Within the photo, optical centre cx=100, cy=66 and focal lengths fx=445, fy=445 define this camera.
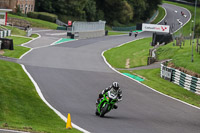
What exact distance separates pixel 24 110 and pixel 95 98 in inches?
227

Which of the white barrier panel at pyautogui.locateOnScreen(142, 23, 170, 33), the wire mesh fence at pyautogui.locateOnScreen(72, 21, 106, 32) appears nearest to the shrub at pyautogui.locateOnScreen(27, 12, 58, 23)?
the wire mesh fence at pyautogui.locateOnScreen(72, 21, 106, 32)

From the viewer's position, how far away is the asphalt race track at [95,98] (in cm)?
1591

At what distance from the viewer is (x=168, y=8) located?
12788 centimetres

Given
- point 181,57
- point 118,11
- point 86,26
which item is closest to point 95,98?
point 181,57

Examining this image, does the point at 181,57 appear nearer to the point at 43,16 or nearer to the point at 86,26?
the point at 86,26

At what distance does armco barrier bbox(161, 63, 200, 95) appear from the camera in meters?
28.3

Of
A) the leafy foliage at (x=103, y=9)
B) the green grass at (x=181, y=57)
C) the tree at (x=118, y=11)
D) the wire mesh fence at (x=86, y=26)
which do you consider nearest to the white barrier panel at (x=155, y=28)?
the wire mesh fence at (x=86, y=26)

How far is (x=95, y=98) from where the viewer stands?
844 inches

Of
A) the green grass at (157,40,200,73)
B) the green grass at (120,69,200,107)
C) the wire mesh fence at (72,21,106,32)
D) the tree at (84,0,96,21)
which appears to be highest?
the tree at (84,0,96,21)

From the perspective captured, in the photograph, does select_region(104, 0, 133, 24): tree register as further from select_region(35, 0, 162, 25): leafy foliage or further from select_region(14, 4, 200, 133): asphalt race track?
select_region(14, 4, 200, 133): asphalt race track

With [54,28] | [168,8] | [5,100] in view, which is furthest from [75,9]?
[5,100]

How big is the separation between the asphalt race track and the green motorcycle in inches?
14.4

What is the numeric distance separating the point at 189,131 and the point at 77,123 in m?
4.01

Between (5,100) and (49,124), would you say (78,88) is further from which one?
(49,124)
